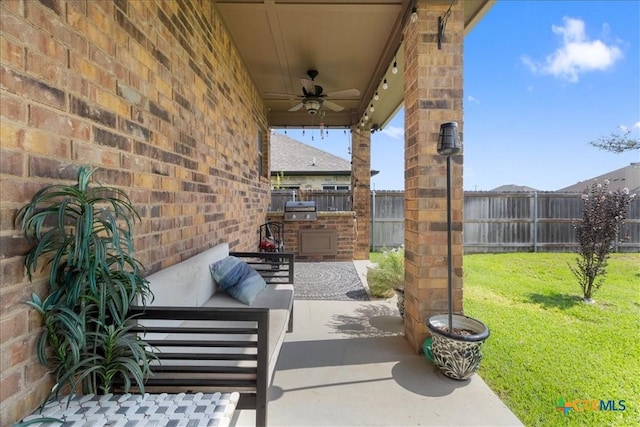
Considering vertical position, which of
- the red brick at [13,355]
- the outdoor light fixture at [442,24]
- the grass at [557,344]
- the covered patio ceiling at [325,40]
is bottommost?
the grass at [557,344]

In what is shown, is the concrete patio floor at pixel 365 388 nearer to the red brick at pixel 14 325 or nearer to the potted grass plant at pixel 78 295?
the potted grass plant at pixel 78 295

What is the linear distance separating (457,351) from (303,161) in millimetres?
11685

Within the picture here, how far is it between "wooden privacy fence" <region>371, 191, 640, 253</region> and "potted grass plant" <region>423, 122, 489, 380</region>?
6.23 metres

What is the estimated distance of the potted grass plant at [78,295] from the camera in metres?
1.03

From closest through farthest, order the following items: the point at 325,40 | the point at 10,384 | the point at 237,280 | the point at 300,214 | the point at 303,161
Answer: the point at 10,384
the point at 237,280
the point at 325,40
the point at 300,214
the point at 303,161

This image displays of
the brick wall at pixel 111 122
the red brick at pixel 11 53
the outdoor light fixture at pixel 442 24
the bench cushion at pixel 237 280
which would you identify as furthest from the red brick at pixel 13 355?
the outdoor light fixture at pixel 442 24

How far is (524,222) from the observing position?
7.83 meters

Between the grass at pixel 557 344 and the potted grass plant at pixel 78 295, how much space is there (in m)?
2.17

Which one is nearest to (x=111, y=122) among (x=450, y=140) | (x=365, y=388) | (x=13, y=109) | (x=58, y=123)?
(x=58, y=123)

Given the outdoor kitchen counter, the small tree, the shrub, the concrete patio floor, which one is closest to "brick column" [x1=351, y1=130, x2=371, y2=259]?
the outdoor kitchen counter

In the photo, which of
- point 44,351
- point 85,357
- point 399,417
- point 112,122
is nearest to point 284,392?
point 399,417

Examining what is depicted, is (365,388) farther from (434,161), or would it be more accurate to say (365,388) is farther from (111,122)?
(111,122)

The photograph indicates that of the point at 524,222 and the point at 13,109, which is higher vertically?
the point at 13,109

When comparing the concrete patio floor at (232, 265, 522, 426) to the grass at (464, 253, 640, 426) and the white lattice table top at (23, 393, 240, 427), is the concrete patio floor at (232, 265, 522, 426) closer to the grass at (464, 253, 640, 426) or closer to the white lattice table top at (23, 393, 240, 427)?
the grass at (464, 253, 640, 426)
